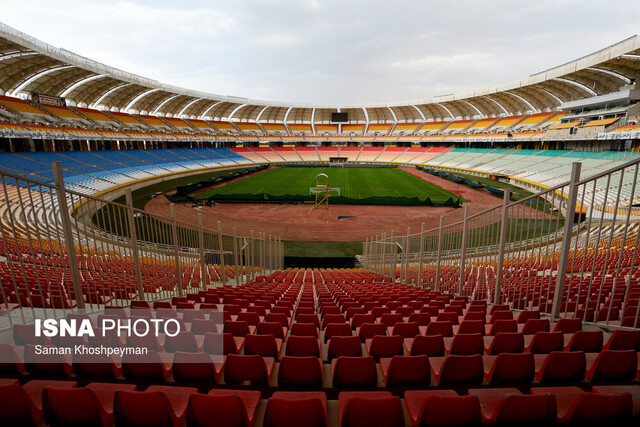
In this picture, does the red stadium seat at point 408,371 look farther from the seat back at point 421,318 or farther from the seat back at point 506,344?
the seat back at point 421,318

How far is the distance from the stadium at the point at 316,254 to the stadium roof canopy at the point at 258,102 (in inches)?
16.3

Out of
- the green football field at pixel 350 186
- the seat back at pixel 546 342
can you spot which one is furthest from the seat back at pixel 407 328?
the green football field at pixel 350 186

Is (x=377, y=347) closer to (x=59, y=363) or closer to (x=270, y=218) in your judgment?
(x=59, y=363)

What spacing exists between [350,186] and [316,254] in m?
25.4

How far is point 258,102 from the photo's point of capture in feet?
238

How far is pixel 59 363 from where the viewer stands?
3.21m

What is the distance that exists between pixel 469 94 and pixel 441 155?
12.5 metres

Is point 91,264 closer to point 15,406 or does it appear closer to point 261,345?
point 15,406

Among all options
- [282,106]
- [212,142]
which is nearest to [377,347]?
[212,142]

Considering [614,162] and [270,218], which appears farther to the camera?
[614,162]

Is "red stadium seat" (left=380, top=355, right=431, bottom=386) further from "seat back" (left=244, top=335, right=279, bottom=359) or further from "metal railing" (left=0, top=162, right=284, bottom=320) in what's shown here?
"metal railing" (left=0, top=162, right=284, bottom=320)

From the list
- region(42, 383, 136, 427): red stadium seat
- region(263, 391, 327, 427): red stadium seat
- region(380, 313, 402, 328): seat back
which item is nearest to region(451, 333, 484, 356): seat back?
region(380, 313, 402, 328): seat back

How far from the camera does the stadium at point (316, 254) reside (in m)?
2.89

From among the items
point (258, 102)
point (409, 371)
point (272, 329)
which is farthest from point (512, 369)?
point (258, 102)
